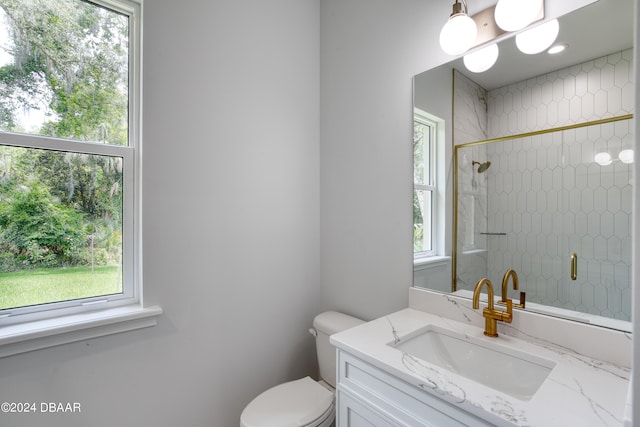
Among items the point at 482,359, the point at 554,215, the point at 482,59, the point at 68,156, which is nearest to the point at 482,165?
the point at 554,215

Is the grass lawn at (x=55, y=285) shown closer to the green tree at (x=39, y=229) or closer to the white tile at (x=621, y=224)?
the green tree at (x=39, y=229)

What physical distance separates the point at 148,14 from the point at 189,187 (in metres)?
0.77

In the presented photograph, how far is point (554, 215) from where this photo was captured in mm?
972

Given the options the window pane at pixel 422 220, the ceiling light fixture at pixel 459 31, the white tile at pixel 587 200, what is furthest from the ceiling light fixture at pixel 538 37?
the window pane at pixel 422 220

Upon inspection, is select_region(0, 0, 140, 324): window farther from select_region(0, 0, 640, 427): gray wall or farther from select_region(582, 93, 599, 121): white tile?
select_region(582, 93, 599, 121): white tile

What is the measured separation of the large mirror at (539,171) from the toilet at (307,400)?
1.95ft

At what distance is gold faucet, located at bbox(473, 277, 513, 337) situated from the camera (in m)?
0.99

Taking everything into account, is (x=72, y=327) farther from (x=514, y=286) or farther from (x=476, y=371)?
(x=514, y=286)

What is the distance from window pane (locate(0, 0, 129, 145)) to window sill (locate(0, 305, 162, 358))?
0.74 m

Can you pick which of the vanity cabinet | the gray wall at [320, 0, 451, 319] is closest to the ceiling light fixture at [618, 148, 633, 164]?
the gray wall at [320, 0, 451, 319]

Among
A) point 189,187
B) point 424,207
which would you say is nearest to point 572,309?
point 424,207

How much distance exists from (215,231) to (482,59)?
1400 millimetres

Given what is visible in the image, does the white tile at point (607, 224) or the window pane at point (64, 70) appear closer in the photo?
the white tile at point (607, 224)

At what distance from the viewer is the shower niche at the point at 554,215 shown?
0.85 meters
